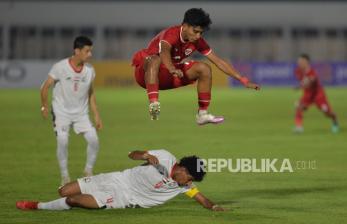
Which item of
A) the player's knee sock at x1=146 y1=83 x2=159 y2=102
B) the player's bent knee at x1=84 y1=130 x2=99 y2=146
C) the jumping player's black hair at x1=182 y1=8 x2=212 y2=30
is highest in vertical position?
the jumping player's black hair at x1=182 y1=8 x2=212 y2=30

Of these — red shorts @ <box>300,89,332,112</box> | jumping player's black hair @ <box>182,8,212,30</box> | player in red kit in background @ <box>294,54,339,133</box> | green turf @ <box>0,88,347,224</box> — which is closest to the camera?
green turf @ <box>0,88,347,224</box>

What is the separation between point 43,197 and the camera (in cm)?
1472

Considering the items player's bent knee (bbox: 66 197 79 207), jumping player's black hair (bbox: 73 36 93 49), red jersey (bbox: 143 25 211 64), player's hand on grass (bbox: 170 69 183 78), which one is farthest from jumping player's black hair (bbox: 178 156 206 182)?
jumping player's black hair (bbox: 73 36 93 49)

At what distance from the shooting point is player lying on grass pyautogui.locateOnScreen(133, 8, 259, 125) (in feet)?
43.5

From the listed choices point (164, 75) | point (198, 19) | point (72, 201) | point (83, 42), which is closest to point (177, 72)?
point (198, 19)

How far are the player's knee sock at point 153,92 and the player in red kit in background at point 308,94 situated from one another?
14005 millimetres

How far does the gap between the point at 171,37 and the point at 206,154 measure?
7671 mm

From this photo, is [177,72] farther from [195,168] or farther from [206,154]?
[206,154]

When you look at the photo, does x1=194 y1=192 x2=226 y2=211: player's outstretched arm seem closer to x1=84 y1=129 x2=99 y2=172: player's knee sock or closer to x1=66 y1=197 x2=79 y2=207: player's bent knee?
x1=66 y1=197 x2=79 y2=207: player's bent knee

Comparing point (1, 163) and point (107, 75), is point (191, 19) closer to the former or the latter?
point (1, 163)

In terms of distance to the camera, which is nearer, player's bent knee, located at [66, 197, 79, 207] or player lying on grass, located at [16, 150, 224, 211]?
player lying on grass, located at [16, 150, 224, 211]

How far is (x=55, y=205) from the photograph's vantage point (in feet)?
42.6

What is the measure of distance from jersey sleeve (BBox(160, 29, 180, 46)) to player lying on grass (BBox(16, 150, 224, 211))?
179 centimetres

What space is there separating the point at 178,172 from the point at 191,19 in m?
2.31
